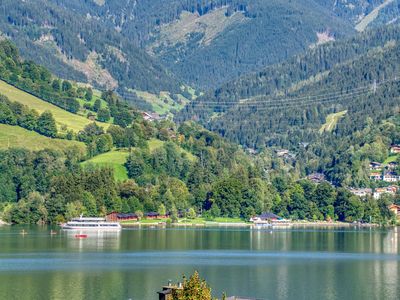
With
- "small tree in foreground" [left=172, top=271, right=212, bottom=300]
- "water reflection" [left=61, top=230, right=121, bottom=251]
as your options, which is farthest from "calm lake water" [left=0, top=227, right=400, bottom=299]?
"small tree in foreground" [left=172, top=271, right=212, bottom=300]

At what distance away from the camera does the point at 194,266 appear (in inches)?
5285

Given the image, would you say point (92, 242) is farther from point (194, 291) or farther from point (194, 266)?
point (194, 291)

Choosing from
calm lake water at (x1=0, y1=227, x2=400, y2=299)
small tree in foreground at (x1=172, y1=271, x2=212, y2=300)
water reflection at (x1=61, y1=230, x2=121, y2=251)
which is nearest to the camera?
small tree in foreground at (x1=172, y1=271, x2=212, y2=300)

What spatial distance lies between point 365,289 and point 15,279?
4002cm

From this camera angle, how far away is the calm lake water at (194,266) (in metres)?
110

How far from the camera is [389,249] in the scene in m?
177

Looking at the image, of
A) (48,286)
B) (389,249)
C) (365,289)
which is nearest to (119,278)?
(48,286)

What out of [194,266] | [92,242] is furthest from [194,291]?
[92,242]

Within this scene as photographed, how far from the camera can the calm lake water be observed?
361 feet

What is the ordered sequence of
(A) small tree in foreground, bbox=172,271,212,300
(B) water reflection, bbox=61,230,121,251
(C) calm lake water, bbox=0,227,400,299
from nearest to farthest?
(A) small tree in foreground, bbox=172,271,212,300
(C) calm lake water, bbox=0,227,400,299
(B) water reflection, bbox=61,230,121,251

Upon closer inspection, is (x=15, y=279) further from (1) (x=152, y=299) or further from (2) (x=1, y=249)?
(2) (x=1, y=249)

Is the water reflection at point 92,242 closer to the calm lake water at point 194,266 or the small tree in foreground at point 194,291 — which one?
the calm lake water at point 194,266

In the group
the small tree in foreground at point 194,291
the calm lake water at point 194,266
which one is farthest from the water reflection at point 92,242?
the small tree in foreground at point 194,291

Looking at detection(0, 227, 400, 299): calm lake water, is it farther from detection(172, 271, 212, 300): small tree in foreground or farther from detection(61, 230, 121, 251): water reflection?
detection(172, 271, 212, 300): small tree in foreground
